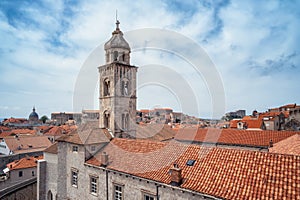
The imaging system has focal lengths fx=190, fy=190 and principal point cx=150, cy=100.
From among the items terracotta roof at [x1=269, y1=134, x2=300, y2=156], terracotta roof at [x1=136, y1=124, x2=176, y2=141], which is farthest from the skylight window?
terracotta roof at [x1=136, y1=124, x2=176, y2=141]

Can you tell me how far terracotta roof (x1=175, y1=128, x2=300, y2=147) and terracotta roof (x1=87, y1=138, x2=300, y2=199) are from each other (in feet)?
50.5

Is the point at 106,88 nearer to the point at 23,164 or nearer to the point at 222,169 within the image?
the point at 222,169

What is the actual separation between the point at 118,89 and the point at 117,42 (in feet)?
19.5

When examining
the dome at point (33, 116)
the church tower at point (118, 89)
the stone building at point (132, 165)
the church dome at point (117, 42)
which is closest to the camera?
the stone building at point (132, 165)

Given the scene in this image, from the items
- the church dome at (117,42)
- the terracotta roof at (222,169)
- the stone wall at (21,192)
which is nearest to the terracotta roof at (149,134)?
the terracotta roof at (222,169)

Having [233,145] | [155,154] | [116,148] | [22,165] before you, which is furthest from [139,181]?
[22,165]

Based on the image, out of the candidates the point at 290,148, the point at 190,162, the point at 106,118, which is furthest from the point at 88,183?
the point at 290,148

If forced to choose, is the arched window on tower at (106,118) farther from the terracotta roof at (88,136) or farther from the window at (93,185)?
the window at (93,185)

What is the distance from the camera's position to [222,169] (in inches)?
453

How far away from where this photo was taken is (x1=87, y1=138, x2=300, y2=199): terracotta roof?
944 centimetres

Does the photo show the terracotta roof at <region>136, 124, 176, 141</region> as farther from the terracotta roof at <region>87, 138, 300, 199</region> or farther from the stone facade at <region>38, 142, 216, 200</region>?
the terracotta roof at <region>87, 138, 300, 199</region>

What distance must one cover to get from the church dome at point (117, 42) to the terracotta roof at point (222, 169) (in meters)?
13.1

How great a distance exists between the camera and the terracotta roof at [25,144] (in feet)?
149

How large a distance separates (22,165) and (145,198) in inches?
1126
